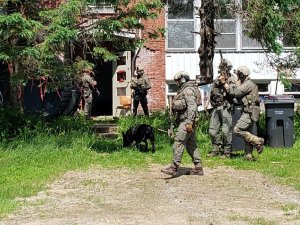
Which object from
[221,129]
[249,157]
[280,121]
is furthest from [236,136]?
[280,121]

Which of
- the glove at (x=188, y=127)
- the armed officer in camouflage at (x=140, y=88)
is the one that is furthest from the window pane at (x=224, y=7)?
the glove at (x=188, y=127)

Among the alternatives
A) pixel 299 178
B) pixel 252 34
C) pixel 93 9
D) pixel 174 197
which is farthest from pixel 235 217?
pixel 252 34

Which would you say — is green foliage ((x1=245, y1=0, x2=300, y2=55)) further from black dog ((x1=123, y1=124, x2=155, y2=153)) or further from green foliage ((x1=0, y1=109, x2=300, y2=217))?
black dog ((x1=123, y1=124, x2=155, y2=153))

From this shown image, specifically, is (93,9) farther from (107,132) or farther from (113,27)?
(107,132)

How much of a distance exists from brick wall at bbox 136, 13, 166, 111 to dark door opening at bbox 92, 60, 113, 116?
5.74 ft

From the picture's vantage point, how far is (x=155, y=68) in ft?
70.2

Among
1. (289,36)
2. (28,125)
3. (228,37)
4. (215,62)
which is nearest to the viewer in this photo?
(28,125)

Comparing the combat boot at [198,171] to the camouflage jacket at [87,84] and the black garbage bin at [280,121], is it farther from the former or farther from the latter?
the camouflage jacket at [87,84]

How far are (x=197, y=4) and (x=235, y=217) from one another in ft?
41.6

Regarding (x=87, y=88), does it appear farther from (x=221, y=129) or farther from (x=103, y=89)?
(x=103, y=89)

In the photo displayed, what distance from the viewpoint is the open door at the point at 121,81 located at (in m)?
20.0

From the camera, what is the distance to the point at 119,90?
20.4m

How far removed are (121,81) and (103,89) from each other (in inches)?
118

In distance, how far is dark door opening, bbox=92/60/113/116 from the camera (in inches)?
886
